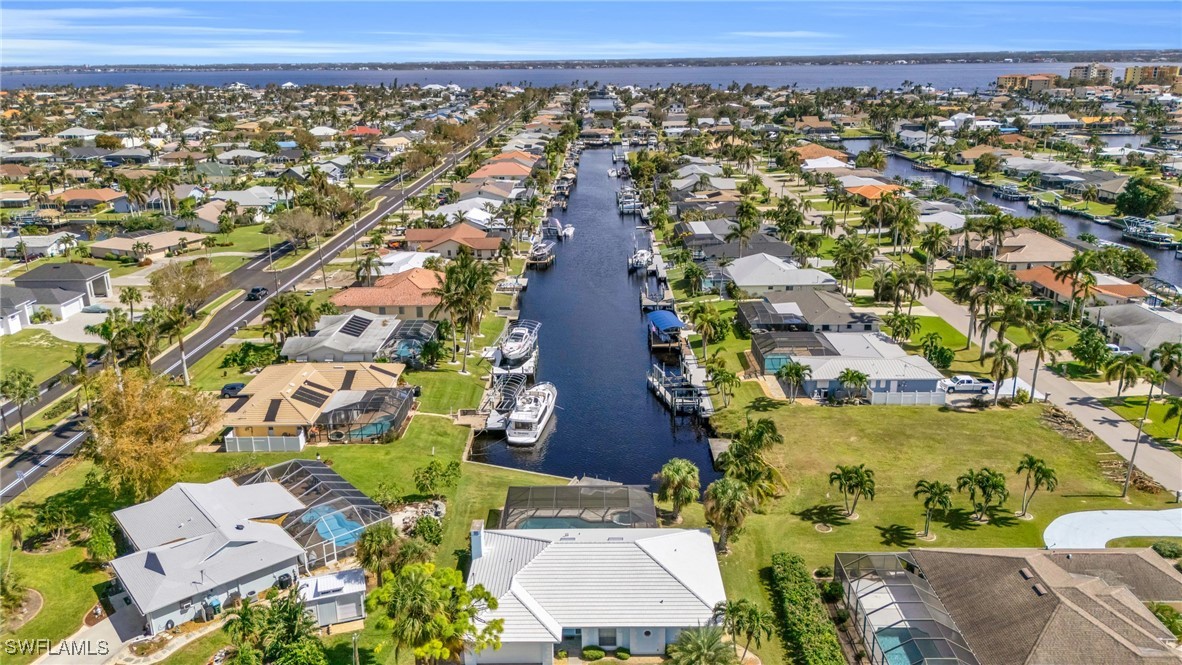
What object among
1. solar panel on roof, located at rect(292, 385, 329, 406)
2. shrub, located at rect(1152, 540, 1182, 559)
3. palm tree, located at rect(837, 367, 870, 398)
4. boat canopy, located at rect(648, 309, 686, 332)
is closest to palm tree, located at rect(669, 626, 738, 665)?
shrub, located at rect(1152, 540, 1182, 559)

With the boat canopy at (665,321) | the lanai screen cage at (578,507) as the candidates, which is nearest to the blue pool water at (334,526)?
the lanai screen cage at (578,507)

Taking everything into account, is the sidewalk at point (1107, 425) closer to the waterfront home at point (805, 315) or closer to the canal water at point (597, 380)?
the waterfront home at point (805, 315)

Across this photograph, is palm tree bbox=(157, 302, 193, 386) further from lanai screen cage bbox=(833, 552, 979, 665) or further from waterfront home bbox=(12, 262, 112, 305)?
lanai screen cage bbox=(833, 552, 979, 665)

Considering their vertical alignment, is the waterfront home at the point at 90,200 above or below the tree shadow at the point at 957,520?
above

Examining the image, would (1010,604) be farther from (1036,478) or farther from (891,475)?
(891,475)

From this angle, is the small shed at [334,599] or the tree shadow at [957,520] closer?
the small shed at [334,599]

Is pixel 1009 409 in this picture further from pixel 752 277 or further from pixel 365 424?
pixel 365 424
